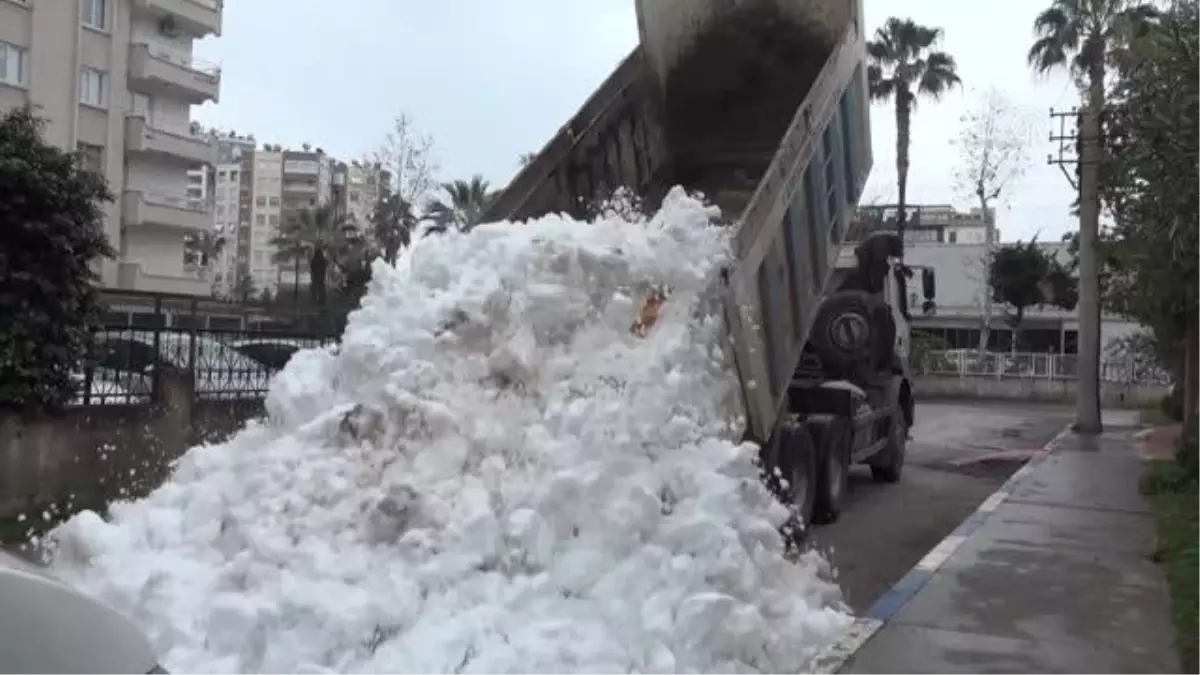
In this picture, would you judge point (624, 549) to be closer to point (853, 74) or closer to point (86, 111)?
point (853, 74)

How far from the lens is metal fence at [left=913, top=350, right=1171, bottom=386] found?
39250 millimetres

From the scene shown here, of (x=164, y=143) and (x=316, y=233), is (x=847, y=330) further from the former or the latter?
(x=316, y=233)

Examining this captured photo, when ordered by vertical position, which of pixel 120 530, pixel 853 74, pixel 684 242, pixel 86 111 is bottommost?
pixel 120 530

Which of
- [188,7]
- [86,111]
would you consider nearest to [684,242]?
[86,111]

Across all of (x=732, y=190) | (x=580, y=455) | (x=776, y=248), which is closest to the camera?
(x=580, y=455)

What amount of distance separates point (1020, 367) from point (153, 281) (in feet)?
92.3

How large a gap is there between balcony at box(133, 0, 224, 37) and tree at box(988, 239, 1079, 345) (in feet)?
99.9

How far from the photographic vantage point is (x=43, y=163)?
10156 mm

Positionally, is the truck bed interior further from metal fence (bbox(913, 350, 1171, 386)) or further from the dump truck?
metal fence (bbox(913, 350, 1171, 386))

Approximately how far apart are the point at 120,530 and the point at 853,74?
6846 mm

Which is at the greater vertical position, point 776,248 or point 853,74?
point 853,74

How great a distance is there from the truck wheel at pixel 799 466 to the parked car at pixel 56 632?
22.3 feet

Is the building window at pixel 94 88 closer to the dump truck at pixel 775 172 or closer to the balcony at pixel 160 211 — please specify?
the balcony at pixel 160 211

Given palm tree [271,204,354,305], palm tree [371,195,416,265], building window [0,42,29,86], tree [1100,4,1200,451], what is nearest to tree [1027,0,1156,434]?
tree [1100,4,1200,451]
